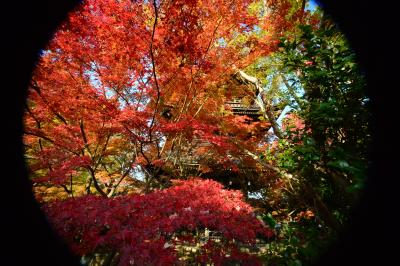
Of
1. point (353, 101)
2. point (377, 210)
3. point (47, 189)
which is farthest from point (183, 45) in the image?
point (47, 189)

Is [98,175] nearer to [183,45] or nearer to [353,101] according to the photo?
[183,45]

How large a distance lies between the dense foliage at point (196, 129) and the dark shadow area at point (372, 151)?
0.93 feet

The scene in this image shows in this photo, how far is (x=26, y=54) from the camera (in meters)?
3.14

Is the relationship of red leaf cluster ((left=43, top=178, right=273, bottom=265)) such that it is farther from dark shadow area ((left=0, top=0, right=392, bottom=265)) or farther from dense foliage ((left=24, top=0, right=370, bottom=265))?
dark shadow area ((left=0, top=0, right=392, bottom=265))

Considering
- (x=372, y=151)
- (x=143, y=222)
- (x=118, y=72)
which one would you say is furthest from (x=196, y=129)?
(x=372, y=151)

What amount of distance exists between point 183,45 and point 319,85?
188 inches

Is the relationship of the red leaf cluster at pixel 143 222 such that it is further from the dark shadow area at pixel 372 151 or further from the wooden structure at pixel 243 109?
the wooden structure at pixel 243 109

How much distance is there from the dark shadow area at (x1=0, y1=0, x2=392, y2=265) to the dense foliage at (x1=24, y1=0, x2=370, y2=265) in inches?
11.1

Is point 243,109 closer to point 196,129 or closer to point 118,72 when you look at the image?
point 196,129

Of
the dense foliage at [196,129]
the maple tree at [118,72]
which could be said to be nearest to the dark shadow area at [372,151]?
the dense foliage at [196,129]

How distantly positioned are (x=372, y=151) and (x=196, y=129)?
691cm

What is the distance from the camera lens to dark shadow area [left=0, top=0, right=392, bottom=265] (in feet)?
7.30

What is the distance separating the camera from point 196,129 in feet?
30.2

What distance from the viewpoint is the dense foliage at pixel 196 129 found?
411 centimetres
